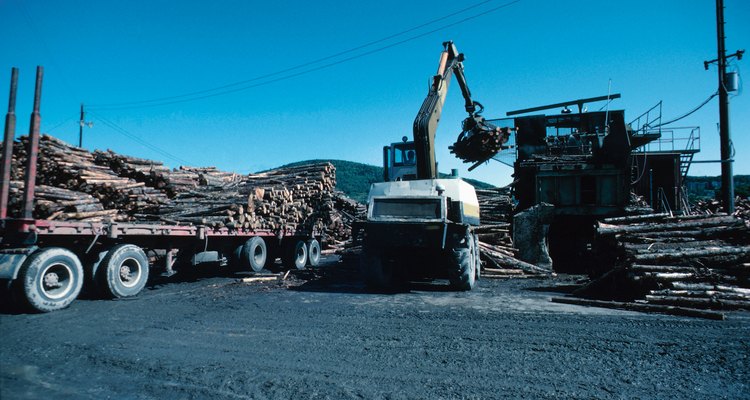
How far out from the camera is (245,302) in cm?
816

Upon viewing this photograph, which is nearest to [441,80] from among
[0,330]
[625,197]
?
[625,197]

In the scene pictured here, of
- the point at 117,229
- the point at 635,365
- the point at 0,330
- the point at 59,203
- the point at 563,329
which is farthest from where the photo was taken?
the point at 59,203

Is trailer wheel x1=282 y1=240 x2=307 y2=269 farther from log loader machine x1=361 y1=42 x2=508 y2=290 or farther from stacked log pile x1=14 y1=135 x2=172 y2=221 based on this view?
log loader machine x1=361 y1=42 x2=508 y2=290

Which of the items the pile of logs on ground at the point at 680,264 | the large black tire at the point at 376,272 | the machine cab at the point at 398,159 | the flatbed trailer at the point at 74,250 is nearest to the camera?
the flatbed trailer at the point at 74,250

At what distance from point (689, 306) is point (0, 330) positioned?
433 inches

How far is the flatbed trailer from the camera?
6359 millimetres

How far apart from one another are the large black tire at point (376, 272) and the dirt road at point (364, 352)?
1891 mm

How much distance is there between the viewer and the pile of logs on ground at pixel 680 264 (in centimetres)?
761

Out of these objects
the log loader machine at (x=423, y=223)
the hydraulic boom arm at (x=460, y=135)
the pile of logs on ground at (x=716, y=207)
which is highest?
the hydraulic boom arm at (x=460, y=135)

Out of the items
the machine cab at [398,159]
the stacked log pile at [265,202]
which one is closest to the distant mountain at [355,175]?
the stacked log pile at [265,202]

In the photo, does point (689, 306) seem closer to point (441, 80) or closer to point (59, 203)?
point (441, 80)

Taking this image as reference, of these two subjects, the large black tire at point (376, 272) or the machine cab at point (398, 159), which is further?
the machine cab at point (398, 159)

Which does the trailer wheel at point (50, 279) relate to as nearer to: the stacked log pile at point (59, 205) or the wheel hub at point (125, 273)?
the wheel hub at point (125, 273)

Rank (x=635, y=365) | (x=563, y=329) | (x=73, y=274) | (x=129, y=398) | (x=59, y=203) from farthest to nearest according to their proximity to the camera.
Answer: (x=59, y=203), (x=73, y=274), (x=563, y=329), (x=635, y=365), (x=129, y=398)
